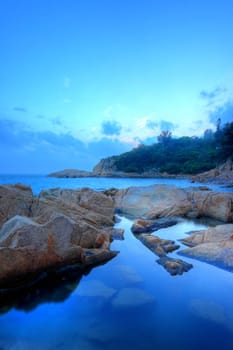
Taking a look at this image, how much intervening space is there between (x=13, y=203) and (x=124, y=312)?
4666mm

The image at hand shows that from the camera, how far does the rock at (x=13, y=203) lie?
695 centimetres

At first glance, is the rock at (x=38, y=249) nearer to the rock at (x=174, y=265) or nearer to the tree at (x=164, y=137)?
the rock at (x=174, y=265)

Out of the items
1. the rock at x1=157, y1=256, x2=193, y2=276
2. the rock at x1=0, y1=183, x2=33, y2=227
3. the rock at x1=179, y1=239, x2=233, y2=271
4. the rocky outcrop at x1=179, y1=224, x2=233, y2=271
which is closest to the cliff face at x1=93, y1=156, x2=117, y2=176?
the rock at x1=0, y1=183, x2=33, y2=227

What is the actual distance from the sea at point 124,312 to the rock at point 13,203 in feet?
9.42

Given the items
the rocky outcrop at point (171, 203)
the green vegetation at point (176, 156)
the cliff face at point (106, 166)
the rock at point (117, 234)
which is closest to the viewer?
the rock at point (117, 234)

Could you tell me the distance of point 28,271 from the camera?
461 cm

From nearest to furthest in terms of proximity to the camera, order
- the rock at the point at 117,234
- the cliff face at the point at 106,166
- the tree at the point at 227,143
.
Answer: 1. the rock at the point at 117,234
2. the tree at the point at 227,143
3. the cliff face at the point at 106,166

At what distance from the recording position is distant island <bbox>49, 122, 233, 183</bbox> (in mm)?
63000

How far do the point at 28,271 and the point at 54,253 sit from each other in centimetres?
59

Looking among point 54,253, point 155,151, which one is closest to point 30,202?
point 54,253

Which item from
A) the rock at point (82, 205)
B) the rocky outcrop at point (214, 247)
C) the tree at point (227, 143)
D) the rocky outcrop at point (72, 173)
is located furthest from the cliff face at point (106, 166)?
the rocky outcrop at point (214, 247)

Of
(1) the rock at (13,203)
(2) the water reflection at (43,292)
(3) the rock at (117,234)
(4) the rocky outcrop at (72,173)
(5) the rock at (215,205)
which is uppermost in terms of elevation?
(4) the rocky outcrop at (72,173)

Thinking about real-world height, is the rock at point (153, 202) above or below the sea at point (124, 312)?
above

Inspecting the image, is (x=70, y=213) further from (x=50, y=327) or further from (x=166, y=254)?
(x=50, y=327)
